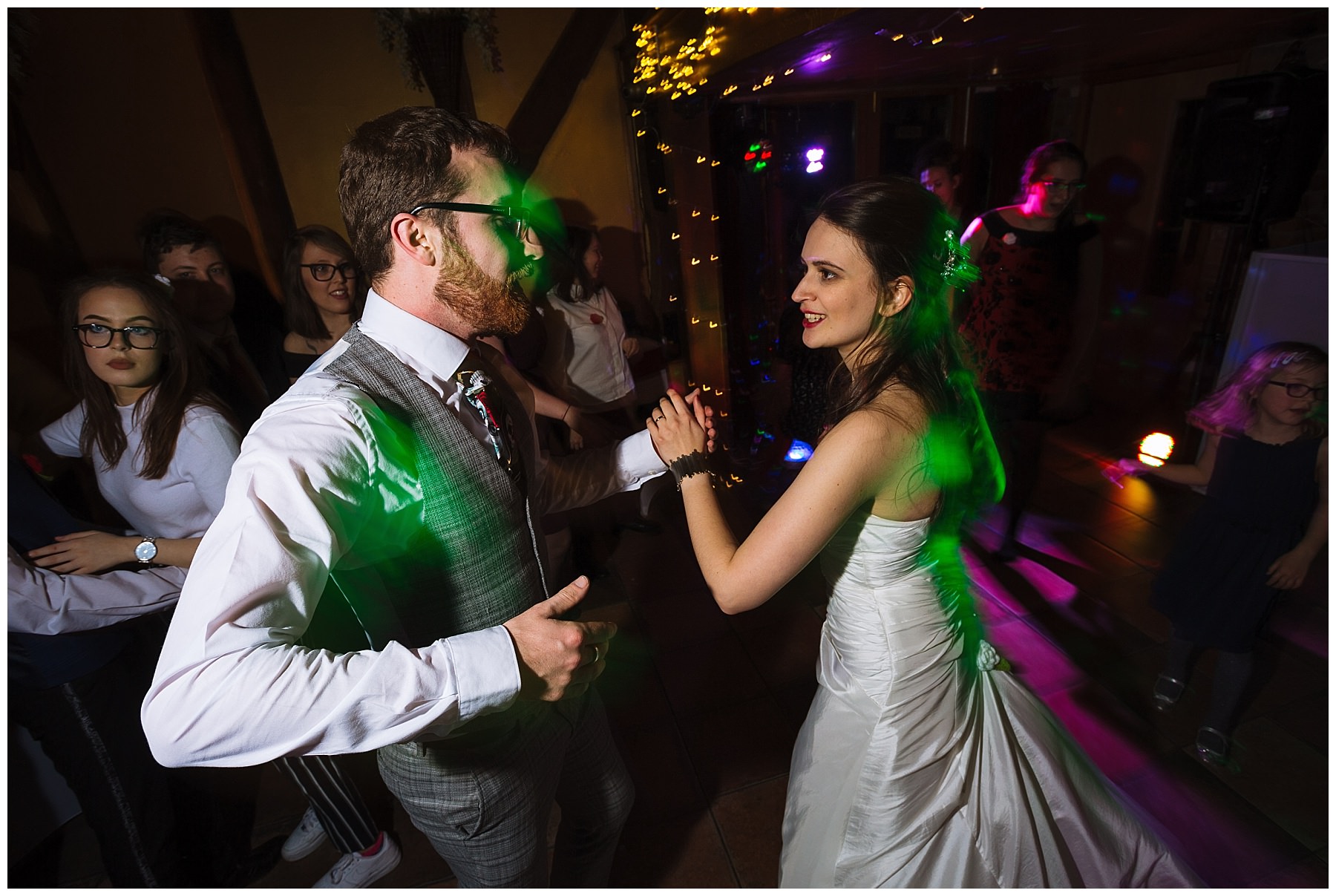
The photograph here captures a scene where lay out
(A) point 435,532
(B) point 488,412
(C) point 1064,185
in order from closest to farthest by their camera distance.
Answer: (A) point 435,532, (B) point 488,412, (C) point 1064,185

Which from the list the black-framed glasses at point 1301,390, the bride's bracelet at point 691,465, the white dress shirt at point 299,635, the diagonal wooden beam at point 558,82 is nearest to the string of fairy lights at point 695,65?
the diagonal wooden beam at point 558,82

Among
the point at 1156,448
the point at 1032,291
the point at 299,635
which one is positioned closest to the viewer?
the point at 299,635

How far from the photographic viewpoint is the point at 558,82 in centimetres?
228

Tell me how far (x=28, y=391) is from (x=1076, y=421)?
5.34 metres

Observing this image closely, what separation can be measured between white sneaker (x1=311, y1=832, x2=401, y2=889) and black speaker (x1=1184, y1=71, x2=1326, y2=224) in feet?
14.8

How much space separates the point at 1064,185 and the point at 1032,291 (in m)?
0.40

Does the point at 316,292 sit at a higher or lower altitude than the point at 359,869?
higher

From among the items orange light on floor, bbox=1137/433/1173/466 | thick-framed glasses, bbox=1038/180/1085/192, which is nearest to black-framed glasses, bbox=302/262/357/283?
thick-framed glasses, bbox=1038/180/1085/192

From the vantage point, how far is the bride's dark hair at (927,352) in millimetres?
1246

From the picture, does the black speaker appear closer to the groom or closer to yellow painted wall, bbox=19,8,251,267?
the groom

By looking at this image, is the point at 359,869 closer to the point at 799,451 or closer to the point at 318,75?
the point at 318,75

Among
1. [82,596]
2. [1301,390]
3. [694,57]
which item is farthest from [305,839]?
[694,57]

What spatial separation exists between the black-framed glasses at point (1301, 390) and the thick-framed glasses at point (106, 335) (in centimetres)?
301

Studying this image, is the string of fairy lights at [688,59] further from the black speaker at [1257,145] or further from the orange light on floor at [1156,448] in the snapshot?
the orange light on floor at [1156,448]
